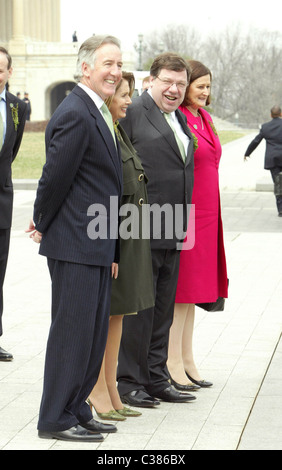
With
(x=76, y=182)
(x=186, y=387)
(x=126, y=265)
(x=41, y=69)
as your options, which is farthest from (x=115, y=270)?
(x=41, y=69)

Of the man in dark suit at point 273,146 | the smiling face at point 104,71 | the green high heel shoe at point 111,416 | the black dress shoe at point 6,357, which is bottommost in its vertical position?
the man in dark suit at point 273,146

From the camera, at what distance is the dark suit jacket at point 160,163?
5.95 meters

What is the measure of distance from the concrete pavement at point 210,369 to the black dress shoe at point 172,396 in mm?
49

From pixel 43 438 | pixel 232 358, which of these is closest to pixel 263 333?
pixel 232 358

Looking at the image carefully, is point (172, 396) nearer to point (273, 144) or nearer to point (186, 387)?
point (186, 387)

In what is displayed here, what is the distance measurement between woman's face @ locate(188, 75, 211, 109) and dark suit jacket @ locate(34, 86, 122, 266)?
1.26 m

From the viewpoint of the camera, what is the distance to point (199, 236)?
6371mm

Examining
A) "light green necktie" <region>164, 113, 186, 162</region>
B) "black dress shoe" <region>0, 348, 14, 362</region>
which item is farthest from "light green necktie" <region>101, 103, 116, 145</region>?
"black dress shoe" <region>0, 348, 14, 362</region>

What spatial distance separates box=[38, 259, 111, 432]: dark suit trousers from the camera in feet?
16.8

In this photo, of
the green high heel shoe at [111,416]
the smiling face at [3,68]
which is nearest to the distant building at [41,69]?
the smiling face at [3,68]

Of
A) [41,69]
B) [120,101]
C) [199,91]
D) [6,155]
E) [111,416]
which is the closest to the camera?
[120,101]

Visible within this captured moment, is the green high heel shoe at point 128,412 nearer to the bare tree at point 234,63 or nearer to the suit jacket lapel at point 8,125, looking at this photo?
the suit jacket lapel at point 8,125

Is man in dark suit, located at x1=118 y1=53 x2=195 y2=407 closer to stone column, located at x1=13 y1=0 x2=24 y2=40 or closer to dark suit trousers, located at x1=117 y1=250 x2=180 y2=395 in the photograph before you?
dark suit trousers, located at x1=117 y1=250 x2=180 y2=395

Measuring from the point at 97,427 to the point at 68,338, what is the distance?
53 centimetres
